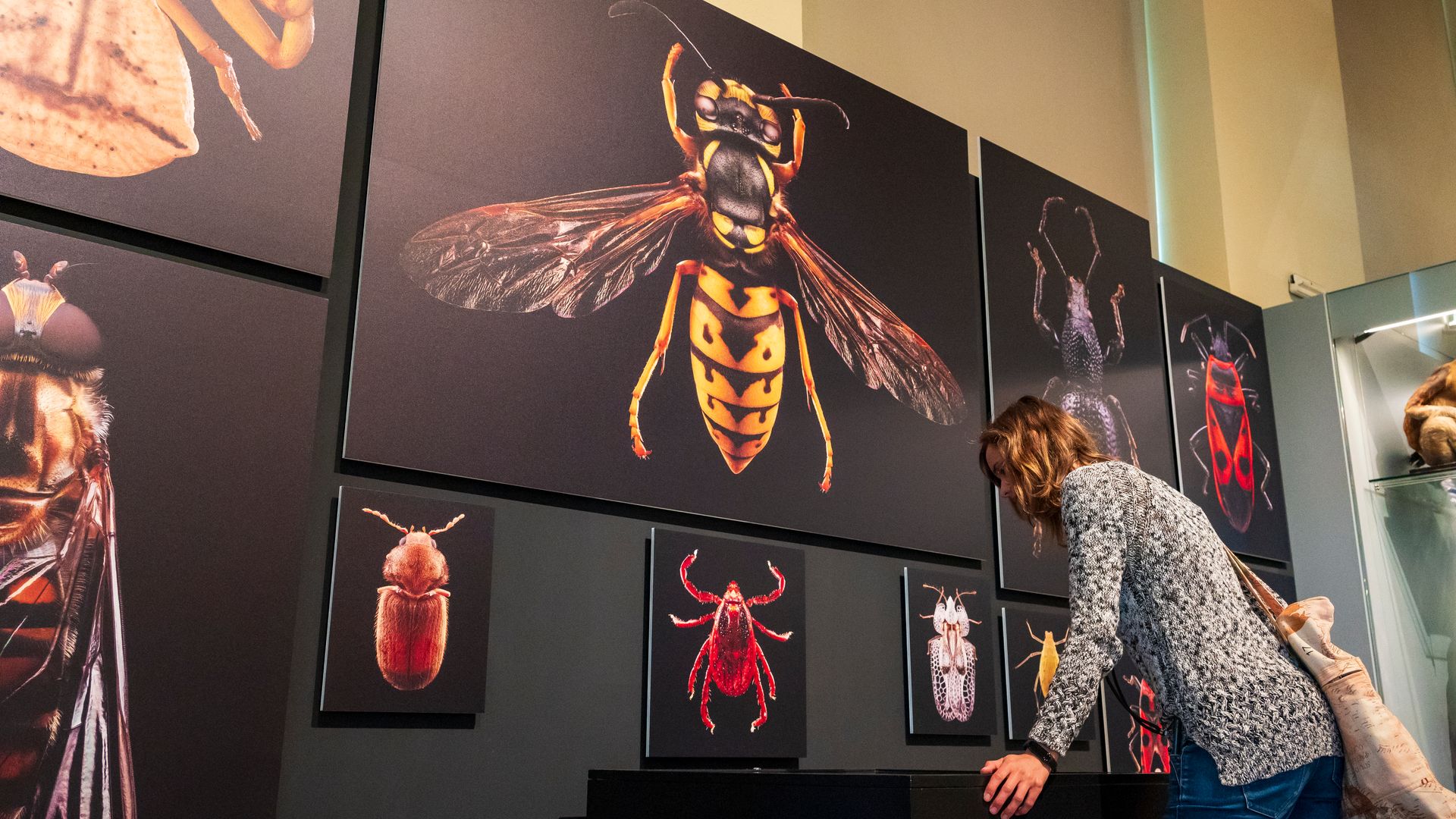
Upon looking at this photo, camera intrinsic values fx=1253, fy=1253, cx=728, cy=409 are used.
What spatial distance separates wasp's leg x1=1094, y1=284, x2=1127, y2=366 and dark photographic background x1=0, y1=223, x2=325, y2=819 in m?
3.15

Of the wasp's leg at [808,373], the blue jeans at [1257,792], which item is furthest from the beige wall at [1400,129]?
the blue jeans at [1257,792]

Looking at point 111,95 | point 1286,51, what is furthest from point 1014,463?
point 1286,51

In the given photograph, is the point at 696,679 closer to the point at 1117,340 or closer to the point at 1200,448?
the point at 1117,340

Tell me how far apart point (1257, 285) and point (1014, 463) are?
13.4ft

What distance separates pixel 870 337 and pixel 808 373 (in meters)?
0.30

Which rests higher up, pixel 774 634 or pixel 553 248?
→ pixel 553 248

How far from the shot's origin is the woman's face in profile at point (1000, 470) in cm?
254

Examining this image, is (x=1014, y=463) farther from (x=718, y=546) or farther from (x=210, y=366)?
(x=210, y=366)

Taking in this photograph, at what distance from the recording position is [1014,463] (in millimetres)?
2500

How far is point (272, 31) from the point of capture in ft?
8.45

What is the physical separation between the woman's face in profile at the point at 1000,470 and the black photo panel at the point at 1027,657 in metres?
1.41

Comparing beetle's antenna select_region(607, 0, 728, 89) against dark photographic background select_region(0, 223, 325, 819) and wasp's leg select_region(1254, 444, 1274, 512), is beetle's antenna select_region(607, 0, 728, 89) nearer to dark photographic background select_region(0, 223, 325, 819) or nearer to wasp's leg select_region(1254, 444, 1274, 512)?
dark photographic background select_region(0, 223, 325, 819)

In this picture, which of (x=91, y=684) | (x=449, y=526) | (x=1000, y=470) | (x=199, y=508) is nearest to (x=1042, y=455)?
(x=1000, y=470)

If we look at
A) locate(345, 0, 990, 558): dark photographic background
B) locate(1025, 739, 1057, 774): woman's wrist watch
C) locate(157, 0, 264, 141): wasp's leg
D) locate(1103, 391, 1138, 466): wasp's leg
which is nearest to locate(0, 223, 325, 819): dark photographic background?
locate(345, 0, 990, 558): dark photographic background
